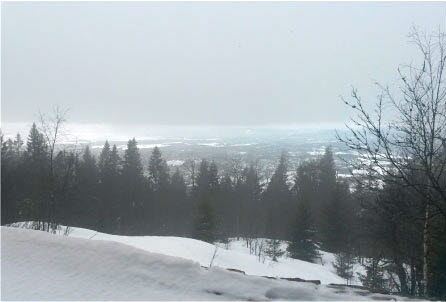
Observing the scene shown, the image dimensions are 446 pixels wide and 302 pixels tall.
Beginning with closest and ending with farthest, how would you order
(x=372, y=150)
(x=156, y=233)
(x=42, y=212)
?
(x=372, y=150), (x=42, y=212), (x=156, y=233)

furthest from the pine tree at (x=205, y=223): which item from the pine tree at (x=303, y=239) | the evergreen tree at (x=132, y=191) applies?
the evergreen tree at (x=132, y=191)

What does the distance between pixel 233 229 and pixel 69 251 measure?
38.5m

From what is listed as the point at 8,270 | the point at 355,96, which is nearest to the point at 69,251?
the point at 8,270

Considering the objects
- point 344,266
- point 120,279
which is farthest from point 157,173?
point 120,279

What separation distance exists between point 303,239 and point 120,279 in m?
27.3

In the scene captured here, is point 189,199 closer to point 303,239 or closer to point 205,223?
point 205,223

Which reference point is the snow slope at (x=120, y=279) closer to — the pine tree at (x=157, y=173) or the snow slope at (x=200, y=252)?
the snow slope at (x=200, y=252)

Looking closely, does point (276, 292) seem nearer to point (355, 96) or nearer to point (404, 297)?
point (404, 297)

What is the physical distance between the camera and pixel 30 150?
4066 centimetres

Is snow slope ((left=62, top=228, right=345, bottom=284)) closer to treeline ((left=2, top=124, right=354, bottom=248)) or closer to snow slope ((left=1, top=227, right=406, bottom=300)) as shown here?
treeline ((left=2, top=124, right=354, bottom=248))

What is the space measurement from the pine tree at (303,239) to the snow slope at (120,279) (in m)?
26.2

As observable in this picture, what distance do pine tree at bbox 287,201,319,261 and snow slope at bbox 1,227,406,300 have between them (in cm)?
2616

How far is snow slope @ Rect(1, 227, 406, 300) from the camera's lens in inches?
196

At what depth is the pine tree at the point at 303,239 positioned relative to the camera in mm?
30720
